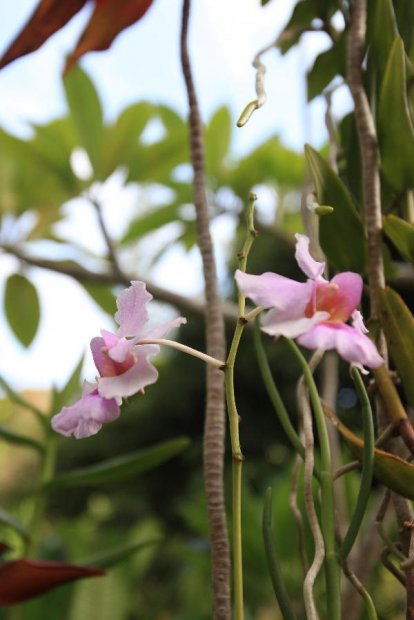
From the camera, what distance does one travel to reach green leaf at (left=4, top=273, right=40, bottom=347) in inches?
39.7

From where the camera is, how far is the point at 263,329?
0.79ft

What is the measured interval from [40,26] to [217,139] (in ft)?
2.77

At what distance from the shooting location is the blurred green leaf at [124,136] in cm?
107

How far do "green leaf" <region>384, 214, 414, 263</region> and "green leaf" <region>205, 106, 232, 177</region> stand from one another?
0.85 m

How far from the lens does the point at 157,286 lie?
87cm

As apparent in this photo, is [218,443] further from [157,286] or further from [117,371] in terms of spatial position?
[157,286]

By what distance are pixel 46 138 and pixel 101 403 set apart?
869 millimetres

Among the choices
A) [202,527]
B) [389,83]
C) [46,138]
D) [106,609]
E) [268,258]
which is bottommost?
[106,609]

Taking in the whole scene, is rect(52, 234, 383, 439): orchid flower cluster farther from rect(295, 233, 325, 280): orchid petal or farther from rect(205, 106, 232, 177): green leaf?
rect(205, 106, 232, 177): green leaf

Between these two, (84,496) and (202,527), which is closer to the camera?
(202,527)

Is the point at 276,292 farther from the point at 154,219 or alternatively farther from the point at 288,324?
the point at 154,219

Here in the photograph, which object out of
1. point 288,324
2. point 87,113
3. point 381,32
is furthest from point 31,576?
point 87,113

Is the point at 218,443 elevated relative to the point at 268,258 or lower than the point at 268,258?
lower

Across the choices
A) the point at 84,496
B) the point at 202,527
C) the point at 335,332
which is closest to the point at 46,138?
the point at 202,527
